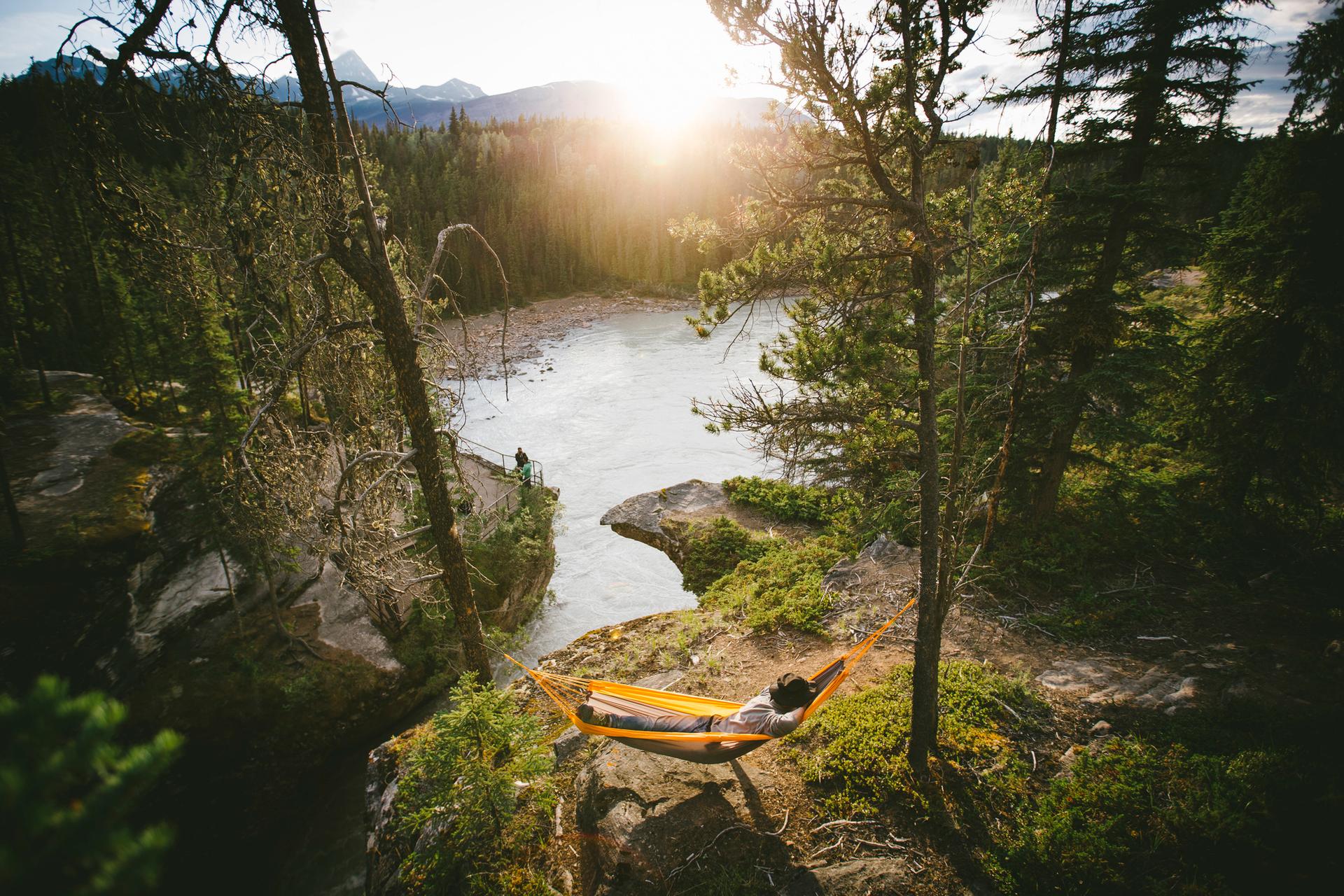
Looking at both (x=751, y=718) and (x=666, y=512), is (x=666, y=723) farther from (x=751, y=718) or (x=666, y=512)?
(x=666, y=512)

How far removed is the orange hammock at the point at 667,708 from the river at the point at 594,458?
3.21m

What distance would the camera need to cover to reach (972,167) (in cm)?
361

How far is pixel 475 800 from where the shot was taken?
4273 millimetres

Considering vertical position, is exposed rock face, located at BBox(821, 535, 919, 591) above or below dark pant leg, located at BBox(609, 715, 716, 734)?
below

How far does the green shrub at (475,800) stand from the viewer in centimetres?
429

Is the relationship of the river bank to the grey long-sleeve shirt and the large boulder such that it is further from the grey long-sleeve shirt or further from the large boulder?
the grey long-sleeve shirt

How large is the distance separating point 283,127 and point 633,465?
17902 millimetres

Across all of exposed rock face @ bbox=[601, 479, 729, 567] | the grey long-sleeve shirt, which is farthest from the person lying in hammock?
exposed rock face @ bbox=[601, 479, 729, 567]

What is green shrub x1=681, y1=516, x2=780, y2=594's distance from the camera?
1137 cm

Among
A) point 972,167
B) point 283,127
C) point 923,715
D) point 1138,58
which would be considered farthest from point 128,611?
point 1138,58

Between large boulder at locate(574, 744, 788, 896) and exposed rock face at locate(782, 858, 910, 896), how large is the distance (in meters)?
0.25

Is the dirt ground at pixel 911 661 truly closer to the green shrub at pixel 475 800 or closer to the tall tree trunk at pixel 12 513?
the green shrub at pixel 475 800

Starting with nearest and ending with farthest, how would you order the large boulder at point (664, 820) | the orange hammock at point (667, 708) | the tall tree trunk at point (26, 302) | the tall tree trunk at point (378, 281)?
the tall tree trunk at point (378, 281) < the large boulder at point (664, 820) < the orange hammock at point (667, 708) < the tall tree trunk at point (26, 302)

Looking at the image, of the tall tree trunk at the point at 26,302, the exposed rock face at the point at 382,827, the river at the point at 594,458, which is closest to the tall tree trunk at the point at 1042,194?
the river at the point at 594,458
